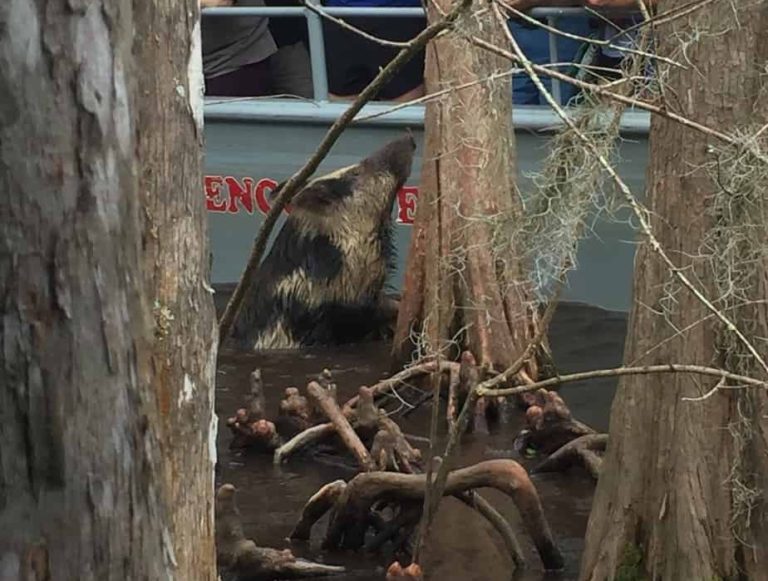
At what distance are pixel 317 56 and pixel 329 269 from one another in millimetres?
1269

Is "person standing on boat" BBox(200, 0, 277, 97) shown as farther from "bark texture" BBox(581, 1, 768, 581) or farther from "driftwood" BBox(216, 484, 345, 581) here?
"bark texture" BBox(581, 1, 768, 581)

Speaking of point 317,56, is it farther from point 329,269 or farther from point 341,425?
point 341,425

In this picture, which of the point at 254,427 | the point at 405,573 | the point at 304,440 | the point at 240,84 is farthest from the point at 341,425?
the point at 240,84

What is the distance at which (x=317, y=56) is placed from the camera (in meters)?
8.80

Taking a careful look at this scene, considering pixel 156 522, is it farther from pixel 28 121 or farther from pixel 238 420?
pixel 238 420

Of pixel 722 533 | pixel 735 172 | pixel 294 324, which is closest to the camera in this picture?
pixel 735 172

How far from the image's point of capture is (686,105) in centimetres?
411

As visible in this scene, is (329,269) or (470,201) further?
(329,269)

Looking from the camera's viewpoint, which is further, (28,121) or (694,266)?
(694,266)

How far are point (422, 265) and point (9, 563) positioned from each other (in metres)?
5.82

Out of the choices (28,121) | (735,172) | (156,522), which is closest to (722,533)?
(735,172)

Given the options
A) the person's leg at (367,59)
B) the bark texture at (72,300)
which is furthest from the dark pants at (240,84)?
the bark texture at (72,300)

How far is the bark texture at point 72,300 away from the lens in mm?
1690

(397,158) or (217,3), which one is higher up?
(217,3)
